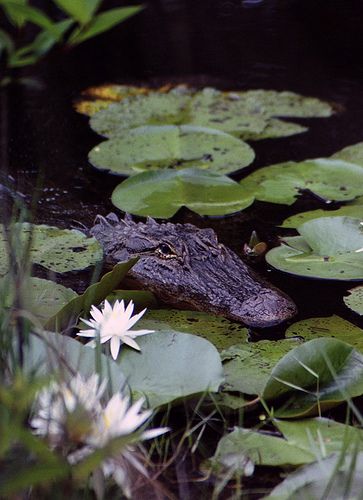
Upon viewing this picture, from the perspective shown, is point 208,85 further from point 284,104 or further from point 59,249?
point 59,249

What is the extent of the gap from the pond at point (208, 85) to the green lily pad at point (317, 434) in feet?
0.12

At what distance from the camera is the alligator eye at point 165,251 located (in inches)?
131

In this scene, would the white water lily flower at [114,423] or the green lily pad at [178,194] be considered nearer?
the white water lily flower at [114,423]

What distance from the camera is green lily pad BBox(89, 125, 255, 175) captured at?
4.33 metres

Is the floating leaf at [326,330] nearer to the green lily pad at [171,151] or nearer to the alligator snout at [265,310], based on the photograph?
the alligator snout at [265,310]

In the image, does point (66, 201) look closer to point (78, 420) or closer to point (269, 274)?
point (269, 274)

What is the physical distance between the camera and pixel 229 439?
219 centimetres

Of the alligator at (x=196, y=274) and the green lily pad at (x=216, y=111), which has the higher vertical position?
the alligator at (x=196, y=274)

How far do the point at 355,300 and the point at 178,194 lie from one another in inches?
48.1

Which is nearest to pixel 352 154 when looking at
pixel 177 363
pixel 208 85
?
pixel 208 85

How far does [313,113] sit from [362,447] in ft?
10.9

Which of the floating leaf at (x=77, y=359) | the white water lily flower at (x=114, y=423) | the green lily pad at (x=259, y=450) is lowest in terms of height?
the green lily pad at (x=259, y=450)

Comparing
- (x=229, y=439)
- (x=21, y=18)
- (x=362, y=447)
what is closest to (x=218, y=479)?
(x=229, y=439)

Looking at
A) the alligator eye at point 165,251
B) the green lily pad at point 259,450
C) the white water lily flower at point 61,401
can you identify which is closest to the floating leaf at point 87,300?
the alligator eye at point 165,251
